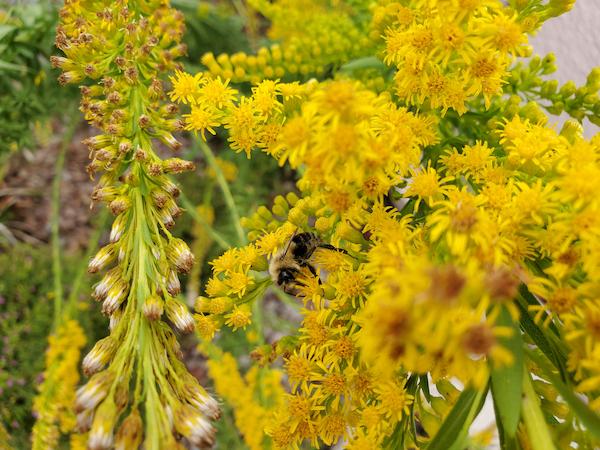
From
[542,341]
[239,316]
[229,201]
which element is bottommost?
[229,201]

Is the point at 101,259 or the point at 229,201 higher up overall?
the point at 101,259

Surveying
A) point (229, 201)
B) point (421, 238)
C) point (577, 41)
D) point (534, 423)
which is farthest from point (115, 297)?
point (577, 41)

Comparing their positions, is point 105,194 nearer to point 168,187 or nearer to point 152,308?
point 168,187

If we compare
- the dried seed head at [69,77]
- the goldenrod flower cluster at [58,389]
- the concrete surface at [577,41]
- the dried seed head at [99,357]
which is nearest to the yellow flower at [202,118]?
the dried seed head at [69,77]

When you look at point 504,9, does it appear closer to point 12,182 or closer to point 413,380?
point 413,380

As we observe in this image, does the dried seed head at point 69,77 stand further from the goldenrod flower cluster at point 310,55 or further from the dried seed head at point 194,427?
the dried seed head at point 194,427

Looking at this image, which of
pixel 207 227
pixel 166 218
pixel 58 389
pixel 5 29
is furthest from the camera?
pixel 207 227

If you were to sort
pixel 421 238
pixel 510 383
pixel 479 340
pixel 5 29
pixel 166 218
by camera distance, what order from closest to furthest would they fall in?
1. pixel 479 340
2. pixel 510 383
3. pixel 421 238
4. pixel 166 218
5. pixel 5 29
